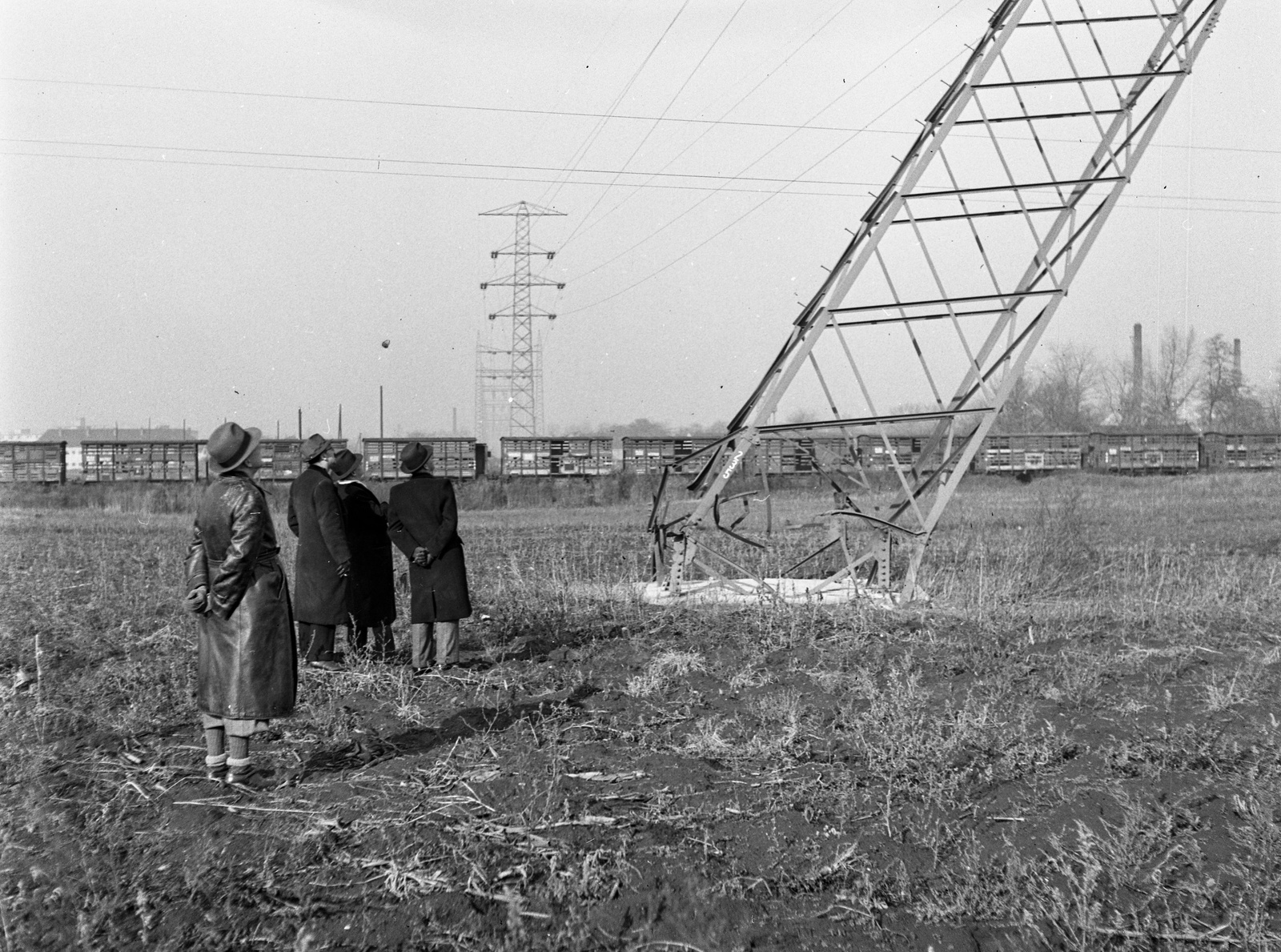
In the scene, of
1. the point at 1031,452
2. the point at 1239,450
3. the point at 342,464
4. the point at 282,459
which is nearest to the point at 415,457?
the point at 342,464

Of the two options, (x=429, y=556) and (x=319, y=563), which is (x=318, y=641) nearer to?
(x=319, y=563)

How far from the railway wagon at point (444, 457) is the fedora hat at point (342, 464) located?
98.3ft

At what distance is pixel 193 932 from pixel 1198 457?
52.4 metres

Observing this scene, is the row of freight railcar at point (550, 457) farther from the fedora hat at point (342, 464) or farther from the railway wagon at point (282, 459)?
the fedora hat at point (342, 464)

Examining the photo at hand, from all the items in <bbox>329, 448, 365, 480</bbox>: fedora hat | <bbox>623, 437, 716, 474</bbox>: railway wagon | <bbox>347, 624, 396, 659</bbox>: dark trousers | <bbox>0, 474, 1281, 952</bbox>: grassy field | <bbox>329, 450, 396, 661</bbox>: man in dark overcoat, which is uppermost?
<bbox>623, 437, 716, 474</bbox>: railway wagon

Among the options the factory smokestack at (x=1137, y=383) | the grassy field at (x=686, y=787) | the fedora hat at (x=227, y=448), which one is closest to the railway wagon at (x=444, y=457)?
the grassy field at (x=686, y=787)

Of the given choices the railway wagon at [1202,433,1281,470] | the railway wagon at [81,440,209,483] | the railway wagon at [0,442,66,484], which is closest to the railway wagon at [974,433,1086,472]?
the railway wagon at [1202,433,1281,470]

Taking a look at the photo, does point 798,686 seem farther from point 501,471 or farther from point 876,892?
point 501,471

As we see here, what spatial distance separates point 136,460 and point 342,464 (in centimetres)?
3497

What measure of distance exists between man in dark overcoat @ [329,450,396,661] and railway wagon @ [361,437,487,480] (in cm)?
2992

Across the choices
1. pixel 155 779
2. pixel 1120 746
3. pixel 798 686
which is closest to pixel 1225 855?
pixel 1120 746

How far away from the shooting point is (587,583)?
37.9 feet

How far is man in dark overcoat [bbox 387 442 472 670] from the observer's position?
7605 millimetres

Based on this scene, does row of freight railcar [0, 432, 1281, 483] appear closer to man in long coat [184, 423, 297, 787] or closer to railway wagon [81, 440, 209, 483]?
railway wagon [81, 440, 209, 483]
